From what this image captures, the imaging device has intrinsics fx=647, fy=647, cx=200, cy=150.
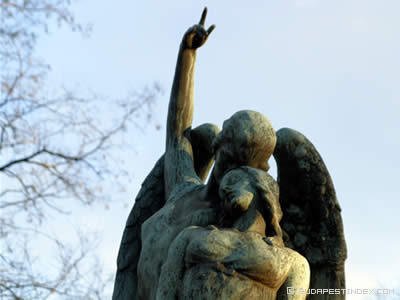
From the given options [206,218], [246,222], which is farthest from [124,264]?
[246,222]

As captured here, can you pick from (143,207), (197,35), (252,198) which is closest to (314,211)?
(252,198)

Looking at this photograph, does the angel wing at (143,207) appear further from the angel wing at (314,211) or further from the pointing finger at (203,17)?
the pointing finger at (203,17)

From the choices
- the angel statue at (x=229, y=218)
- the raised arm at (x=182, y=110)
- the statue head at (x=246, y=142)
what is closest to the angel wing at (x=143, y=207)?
the angel statue at (x=229, y=218)

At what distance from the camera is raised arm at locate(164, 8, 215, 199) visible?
13.6 feet

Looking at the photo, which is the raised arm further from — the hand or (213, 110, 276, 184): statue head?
(213, 110, 276, 184): statue head

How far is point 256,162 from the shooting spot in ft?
11.7

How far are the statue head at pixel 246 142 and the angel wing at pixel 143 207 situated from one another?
1.69 feet

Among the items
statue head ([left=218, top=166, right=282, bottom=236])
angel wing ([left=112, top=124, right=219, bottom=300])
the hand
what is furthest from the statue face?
the hand

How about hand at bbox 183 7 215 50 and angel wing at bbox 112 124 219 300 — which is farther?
hand at bbox 183 7 215 50

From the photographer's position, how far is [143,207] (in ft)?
13.9

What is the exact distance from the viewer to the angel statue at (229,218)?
3195 millimetres

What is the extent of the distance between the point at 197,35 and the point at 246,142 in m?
1.01

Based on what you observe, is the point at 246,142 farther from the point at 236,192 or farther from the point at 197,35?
the point at 197,35

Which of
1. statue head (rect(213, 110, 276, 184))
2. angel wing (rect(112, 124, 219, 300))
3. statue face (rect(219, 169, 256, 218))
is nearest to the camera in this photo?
statue face (rect(219, 169, 256, 218))
